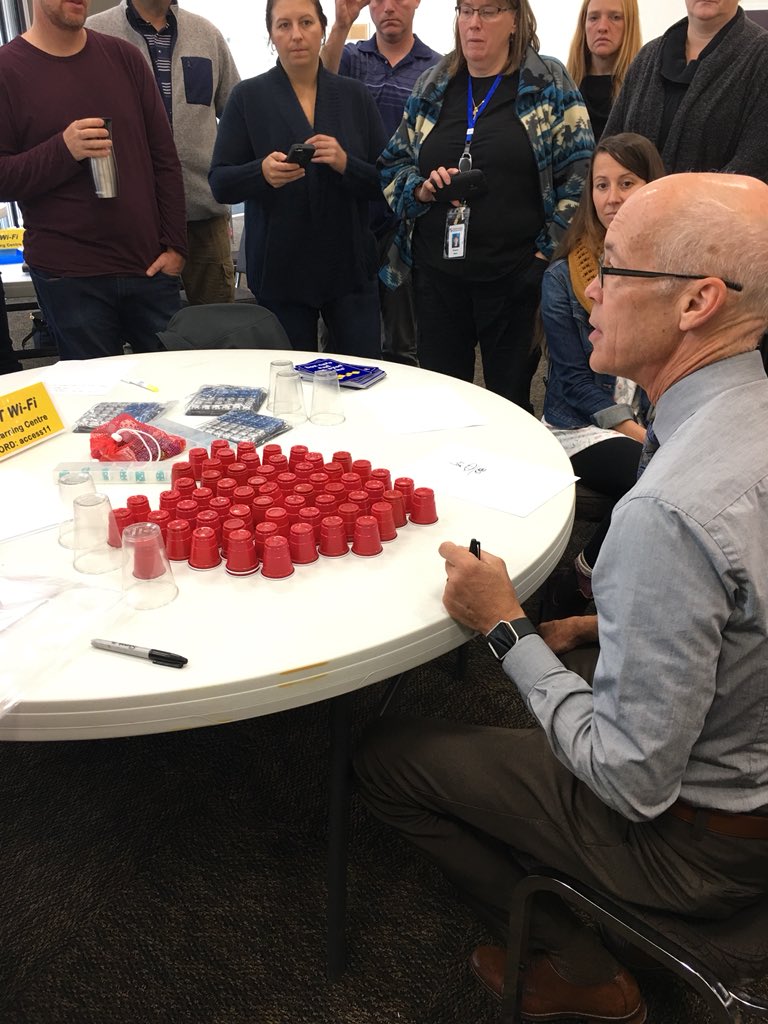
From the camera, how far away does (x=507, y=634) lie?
0.99 m

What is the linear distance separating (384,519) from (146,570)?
34 centimetres

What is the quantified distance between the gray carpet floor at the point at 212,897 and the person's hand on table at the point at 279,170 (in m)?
1.55

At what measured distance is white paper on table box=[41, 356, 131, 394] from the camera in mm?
1813

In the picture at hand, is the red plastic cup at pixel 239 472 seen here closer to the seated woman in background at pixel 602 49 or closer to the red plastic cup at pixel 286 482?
the red plastic cup at pixel 286 482

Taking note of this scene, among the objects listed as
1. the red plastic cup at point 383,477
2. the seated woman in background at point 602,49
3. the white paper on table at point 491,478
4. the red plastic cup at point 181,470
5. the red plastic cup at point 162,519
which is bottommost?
the white paper on table at point 491,478

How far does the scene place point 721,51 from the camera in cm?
220

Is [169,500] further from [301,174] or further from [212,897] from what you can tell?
[301,174]

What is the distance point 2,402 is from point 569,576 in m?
1.39

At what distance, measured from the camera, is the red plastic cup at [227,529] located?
1062 millimetres

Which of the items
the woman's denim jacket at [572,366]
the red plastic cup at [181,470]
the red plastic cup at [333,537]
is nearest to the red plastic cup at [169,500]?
the red plastic cup at [181,470]

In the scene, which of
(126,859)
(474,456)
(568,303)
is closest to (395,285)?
(568,303)

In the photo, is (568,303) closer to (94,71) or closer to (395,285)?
(395,285)

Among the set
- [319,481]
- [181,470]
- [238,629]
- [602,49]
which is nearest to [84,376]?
[181,470]

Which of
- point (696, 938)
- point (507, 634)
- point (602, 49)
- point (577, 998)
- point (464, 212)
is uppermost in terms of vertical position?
point (602, 49)
